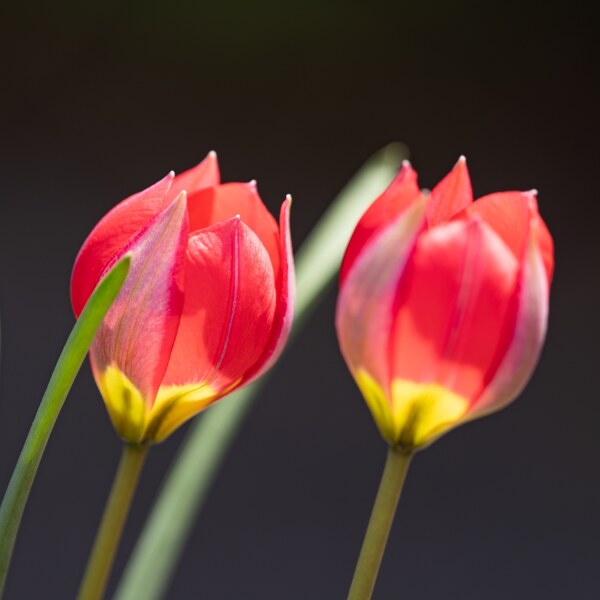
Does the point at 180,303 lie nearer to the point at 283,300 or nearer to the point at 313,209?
the point at 283,300

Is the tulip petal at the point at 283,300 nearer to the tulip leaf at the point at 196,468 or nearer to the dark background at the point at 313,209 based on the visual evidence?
the tulip leaf at the point at 196,468

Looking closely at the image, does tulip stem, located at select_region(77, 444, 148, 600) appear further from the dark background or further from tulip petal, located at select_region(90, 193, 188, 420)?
the dark background

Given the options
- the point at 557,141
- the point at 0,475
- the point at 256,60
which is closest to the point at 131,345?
the point at 0,475

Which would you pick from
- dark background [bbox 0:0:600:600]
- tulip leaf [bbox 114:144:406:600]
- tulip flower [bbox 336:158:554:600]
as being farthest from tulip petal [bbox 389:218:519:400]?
dark background [bbox 0:0:600:600]

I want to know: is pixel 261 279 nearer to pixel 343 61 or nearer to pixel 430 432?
pixel 430 432

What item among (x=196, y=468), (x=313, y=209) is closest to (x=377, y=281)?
(x=196, y=468)

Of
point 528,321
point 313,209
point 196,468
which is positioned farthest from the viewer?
point 313,209

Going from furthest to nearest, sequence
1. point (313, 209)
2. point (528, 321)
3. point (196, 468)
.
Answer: point (313, 209), point (196, 468), point (528, 321)
